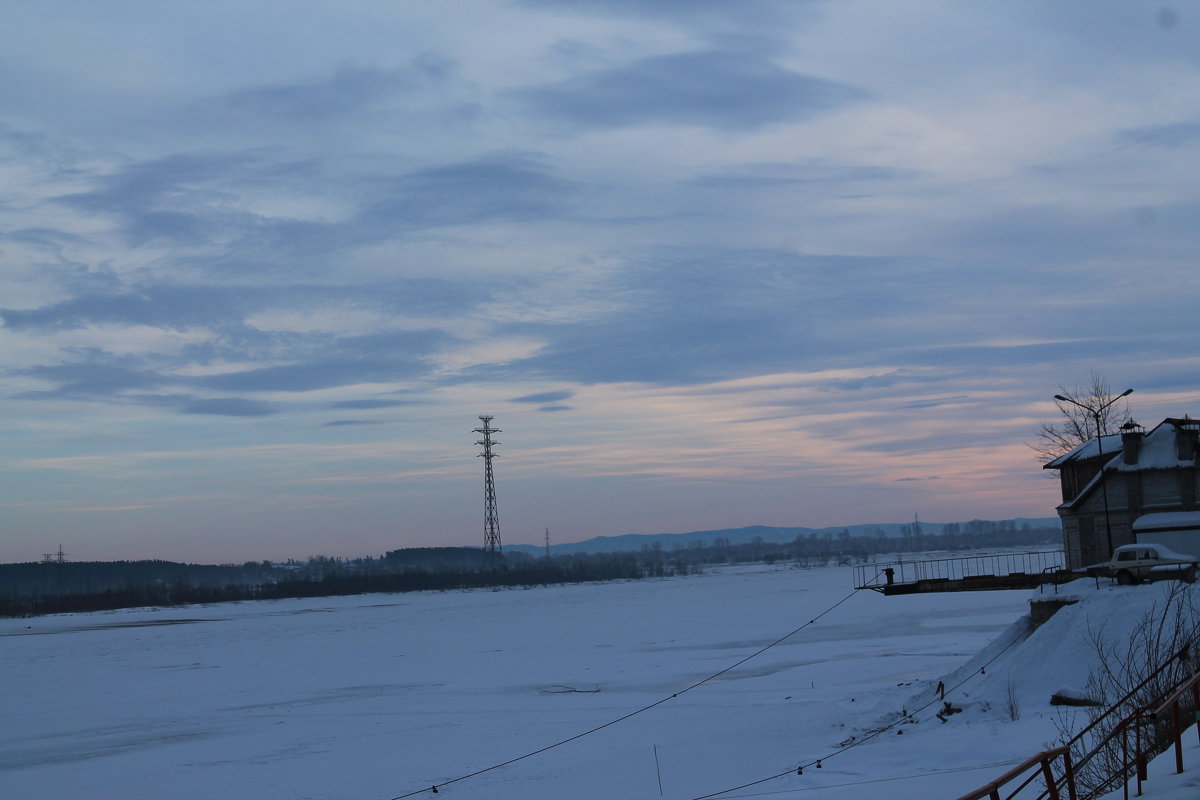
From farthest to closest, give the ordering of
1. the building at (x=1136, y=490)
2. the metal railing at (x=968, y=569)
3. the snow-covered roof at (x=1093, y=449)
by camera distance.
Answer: the metal railing at (x=968, y=569) < the snow-covered roof at (x=1093, y=449) < the building at (x=1136, y=490)

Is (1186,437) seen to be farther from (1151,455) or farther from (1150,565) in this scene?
(1150,565)

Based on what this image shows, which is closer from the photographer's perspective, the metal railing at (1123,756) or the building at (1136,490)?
the metal railing at (1123,756)

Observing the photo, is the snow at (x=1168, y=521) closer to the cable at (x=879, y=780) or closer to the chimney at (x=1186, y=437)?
the chimney at (x=1186, y=437)

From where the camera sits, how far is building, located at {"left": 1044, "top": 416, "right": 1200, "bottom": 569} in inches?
1572

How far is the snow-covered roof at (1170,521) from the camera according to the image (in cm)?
3884

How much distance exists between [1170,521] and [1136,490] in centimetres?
202

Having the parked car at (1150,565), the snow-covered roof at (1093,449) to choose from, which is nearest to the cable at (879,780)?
the parked car at (1150,565)

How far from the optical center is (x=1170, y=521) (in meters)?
39.2

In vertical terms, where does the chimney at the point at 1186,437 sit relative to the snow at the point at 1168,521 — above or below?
above

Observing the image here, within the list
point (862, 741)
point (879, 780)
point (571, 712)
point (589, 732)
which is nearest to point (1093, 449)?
point (862, 741)

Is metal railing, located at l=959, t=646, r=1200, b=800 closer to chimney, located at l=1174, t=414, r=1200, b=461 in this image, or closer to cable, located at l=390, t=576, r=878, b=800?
cable, located at l=390, t=576, r=878, b=800

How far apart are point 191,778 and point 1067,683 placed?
24.7 metres

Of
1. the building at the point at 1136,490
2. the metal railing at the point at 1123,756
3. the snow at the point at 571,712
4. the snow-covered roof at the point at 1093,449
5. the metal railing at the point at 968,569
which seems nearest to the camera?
the metal railing at the point at 1123,756

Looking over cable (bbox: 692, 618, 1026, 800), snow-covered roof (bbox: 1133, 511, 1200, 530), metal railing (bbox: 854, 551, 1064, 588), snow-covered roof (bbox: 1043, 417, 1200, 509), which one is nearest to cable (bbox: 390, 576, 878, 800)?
cable (bbox: 692, 618, 1026, 800)
